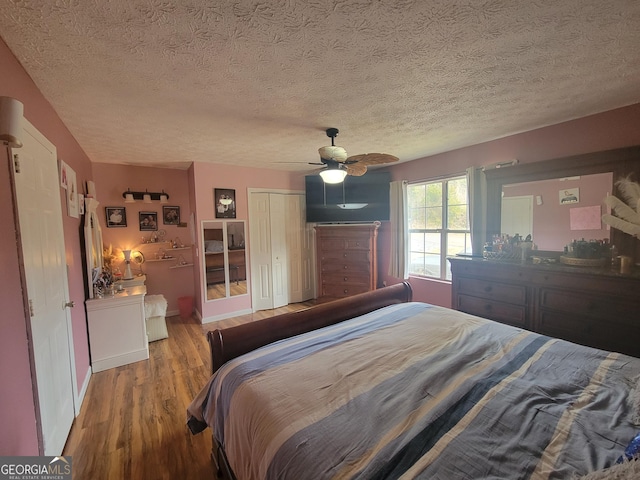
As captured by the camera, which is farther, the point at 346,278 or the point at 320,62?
the point at 346,278

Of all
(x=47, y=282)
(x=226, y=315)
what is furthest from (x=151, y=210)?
(x=47, y=282)

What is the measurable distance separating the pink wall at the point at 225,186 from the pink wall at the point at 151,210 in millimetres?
505

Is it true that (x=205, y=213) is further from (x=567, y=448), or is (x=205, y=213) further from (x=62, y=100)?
(x=567, y=448)

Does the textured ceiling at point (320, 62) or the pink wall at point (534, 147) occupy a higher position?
the textured ceiling at point (320, 62)

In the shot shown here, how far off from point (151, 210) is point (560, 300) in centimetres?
512

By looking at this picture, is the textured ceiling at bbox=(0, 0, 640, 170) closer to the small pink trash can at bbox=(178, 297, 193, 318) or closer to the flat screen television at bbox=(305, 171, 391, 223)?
the flat screen television at bbox=(305, 171, 391, 223)

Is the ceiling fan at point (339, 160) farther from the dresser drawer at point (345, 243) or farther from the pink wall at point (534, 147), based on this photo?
the dresser drawer at point (345, 243)

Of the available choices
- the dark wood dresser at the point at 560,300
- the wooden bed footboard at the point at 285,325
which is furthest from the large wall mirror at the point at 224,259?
the dark wood dresser at the point at 560,300

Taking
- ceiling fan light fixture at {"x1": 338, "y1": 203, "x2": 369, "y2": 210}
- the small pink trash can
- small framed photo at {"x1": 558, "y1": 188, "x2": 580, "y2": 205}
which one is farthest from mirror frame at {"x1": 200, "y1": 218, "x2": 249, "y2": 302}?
small framed photo at {"x1": 558, "y1": 188, "x2": 580, "y2": 205}

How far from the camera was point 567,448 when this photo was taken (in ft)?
2.86

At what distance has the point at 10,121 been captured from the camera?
1.08m

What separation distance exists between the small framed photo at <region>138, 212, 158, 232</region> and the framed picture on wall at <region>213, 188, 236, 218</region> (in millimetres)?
1032

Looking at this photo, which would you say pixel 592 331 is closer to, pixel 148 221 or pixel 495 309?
pixel 495 309

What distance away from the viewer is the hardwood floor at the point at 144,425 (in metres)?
1.63
